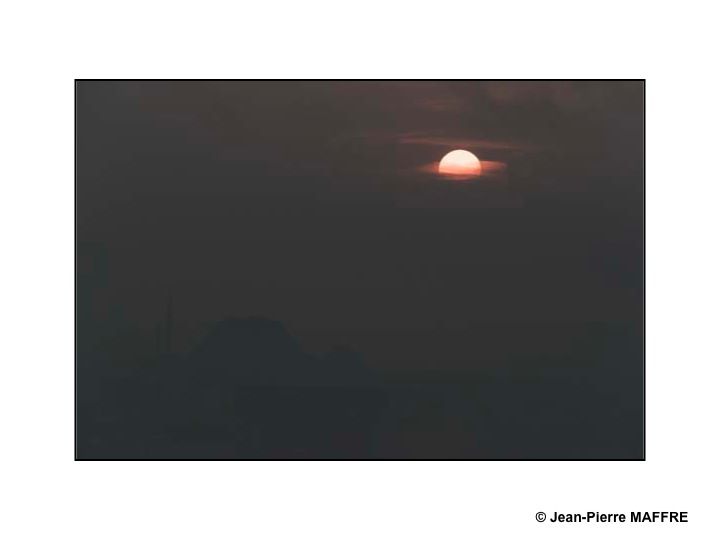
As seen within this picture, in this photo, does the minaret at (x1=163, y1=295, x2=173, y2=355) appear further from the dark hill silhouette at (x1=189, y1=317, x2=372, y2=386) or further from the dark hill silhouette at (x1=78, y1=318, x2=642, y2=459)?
the dark hill silhouette at (x1=189, y1=317, x2=372, y2=386)

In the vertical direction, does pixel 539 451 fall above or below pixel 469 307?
below

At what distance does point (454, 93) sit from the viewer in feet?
16.2

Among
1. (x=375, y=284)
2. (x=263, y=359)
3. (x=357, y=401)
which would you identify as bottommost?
(x=357, y=401)

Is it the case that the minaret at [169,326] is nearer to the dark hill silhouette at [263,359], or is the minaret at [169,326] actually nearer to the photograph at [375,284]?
the photograph at [375,284]

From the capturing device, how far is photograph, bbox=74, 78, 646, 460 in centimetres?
486

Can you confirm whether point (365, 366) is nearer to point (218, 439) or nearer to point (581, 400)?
point (218, 439)

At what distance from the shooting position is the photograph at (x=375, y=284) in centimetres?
486

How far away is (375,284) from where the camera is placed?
4883mm

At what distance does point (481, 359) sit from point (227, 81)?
243 cm

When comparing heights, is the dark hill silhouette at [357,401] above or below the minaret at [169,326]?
below

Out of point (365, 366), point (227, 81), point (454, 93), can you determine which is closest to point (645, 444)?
point (365, 366)

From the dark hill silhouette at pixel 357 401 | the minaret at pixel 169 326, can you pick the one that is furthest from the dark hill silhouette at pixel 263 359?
the minaret at pixel 169 326

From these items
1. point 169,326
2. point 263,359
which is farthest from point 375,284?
point 169,326

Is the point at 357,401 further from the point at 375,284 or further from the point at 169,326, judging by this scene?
the point at 169,326
